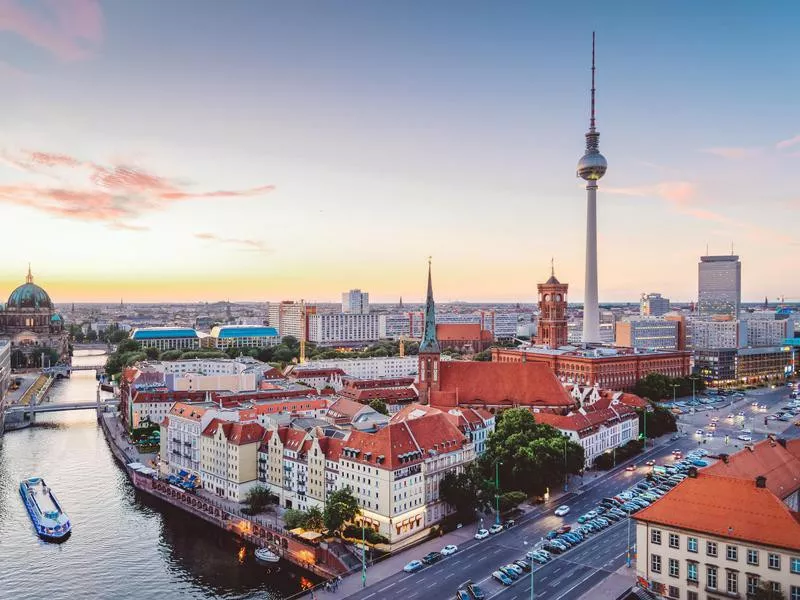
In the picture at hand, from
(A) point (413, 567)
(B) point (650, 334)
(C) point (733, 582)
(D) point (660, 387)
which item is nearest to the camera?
(C) point (733, 582)

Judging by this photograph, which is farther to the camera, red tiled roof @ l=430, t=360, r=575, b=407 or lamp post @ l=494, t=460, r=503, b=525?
red tiled roof @ l=430, t=360, r=575, b=407

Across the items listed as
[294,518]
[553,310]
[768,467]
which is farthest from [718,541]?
[553,310]

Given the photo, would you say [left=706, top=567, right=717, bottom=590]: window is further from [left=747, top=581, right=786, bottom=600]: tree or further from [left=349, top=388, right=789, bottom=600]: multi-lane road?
[left=349, top=388, right=789, bottom=600]: multi-lane road

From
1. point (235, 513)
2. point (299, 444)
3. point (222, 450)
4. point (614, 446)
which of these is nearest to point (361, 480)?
point (299, 444)

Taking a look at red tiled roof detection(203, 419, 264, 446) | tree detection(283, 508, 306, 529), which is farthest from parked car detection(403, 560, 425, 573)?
red tiled roof detection(203, 419, 264, 446)

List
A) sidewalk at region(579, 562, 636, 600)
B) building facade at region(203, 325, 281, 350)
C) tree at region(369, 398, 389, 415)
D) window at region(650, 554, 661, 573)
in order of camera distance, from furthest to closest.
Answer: building facade at region(203, 325, 281, 350)
tree at region(369, 398, 389, 415)
sidewalk at region(579, 562, 636, 600)
window at region(650, 554, 661, 573)

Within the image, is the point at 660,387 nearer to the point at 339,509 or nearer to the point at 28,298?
the point at 339,509
